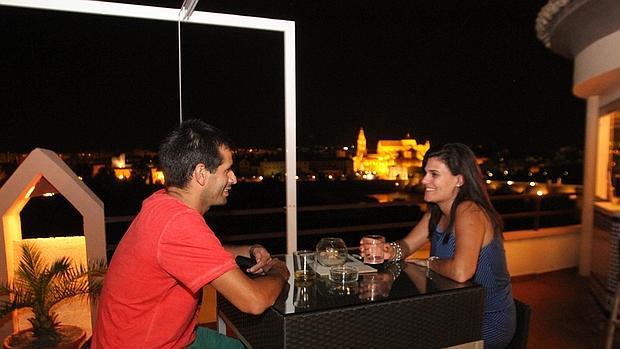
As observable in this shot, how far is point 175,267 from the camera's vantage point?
52.2 inches

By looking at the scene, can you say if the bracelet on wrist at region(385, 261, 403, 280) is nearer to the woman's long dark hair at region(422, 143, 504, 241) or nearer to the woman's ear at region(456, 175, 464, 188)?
the woman's long dark hair at region(422, 143, 504, 241)

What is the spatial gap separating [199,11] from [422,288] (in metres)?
2.02

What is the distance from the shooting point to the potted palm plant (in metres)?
2.49

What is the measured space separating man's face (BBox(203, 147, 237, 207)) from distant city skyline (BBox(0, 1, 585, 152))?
85cm

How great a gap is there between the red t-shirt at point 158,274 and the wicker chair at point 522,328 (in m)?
1.28

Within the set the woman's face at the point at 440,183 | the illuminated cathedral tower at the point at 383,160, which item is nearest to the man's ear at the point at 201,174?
the woman's face at the point at 440,183

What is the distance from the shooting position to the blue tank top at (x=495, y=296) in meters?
1.81

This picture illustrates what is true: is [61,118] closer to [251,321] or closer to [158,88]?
[158,88]

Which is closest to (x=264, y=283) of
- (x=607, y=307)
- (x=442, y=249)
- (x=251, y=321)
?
(x=251, y=321)

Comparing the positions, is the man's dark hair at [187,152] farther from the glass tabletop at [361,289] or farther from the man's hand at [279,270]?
the glass tabletop at [361,289]

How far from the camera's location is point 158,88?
12.9 ft

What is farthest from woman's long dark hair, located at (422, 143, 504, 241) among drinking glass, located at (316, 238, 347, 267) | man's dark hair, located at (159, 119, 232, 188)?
man's dark hair, located at (159, 119, 232, 188)

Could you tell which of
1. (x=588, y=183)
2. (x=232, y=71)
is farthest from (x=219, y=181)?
(x=588, y=183)

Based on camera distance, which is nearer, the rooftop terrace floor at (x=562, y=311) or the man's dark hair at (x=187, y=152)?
the man's dark hair at (x=187, y=152)
